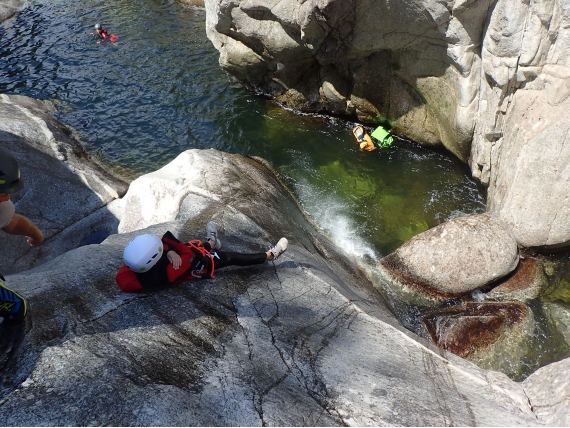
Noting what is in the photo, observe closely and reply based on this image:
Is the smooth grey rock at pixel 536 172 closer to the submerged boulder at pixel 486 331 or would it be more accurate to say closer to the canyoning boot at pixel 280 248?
the submerged boulder at pixel 486 331

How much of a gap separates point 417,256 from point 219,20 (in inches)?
373

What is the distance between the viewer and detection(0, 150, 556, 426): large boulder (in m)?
3.75

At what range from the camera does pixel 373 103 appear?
1301 cm

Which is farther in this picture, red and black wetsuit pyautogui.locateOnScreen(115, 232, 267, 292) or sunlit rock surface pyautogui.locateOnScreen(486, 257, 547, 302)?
sunlit rock surface pyautogui.locateOnScreen(486, 257, 547, 302)

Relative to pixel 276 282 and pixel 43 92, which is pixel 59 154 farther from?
pixel 276 282

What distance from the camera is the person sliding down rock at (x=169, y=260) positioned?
5195mm

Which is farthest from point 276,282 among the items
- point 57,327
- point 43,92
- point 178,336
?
point 43,92

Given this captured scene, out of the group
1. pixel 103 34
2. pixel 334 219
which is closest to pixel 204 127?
pixel 334 219

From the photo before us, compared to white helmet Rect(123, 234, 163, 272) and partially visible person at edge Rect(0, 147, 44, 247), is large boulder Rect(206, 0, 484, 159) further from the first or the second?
partially visible person at edge Rect(0, 147, 44, 247)

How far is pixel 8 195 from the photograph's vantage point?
4.94 metres

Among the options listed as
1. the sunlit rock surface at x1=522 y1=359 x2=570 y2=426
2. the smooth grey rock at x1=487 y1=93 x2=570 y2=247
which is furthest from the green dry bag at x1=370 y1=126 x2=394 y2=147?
the sunlit rock surface at x1=522 y1=359 x2=570 y2=426

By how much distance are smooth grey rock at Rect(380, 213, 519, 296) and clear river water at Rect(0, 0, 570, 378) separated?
1.00 metres

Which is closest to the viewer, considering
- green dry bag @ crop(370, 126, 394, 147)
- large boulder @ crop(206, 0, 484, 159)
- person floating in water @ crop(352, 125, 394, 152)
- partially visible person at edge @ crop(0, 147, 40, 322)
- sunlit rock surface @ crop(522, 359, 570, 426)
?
partially visible person at edge @ crop(0, 147, 40, 322)

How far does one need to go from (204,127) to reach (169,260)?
8889 millimetres
